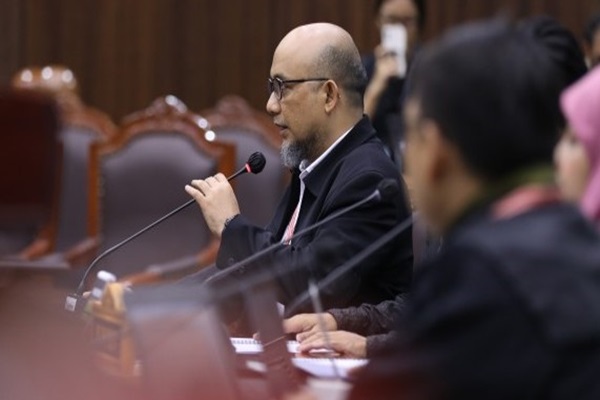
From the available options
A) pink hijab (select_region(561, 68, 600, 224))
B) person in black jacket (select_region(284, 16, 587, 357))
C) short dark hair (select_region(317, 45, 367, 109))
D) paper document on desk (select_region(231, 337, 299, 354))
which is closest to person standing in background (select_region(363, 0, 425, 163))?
short dark hair (select_region(317, 45, 367, 109))

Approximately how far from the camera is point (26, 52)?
8.27 m

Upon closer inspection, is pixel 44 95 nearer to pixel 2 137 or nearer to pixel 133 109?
pixel 2 137

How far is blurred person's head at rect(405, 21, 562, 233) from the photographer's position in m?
1.63

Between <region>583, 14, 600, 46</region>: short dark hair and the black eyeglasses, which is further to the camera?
<region>583, 14, 600, 46</region>: short dark hair

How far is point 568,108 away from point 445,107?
0.30 meters

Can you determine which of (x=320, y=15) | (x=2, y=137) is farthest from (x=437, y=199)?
(x=320, y=15)

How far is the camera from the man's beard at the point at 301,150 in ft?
11.6

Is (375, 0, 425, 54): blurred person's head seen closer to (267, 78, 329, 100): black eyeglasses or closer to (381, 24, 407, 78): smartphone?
(381, 24, 407, 78): smartphone

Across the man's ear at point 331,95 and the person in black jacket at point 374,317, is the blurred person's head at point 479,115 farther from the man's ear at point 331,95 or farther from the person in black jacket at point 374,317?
the man's ear at point 331,95

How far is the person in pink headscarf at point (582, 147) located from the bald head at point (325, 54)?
1398 millimetres

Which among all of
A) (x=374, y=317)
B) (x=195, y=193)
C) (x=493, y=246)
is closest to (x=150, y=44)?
(x=195, y=193)

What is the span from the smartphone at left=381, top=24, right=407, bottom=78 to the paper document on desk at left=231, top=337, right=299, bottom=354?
2.59 meters

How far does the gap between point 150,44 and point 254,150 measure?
2.63 m

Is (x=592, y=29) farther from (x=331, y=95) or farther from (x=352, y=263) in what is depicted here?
(x=352, y=263)
